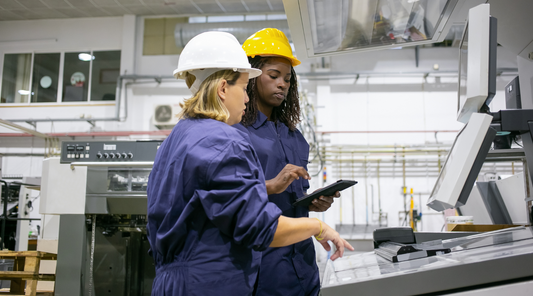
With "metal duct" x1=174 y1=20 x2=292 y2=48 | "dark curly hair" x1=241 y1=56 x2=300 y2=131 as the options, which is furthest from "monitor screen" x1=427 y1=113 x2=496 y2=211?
"metal duct" x1=174 y1=20 x2=292 y2=48

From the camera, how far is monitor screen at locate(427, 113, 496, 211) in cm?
89

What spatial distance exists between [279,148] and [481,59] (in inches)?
27.8

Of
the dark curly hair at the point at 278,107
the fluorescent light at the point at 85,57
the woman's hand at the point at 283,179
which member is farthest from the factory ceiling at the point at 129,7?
the woman's hand at the point at 283,179

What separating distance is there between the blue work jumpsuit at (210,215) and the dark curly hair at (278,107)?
1.79 ft

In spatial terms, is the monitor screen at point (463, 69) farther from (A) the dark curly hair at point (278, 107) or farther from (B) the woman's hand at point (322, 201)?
(A) the dark curly hair at point (278, 107)

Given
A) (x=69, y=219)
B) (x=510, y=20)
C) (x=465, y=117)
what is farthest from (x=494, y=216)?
(x=69, y=219)

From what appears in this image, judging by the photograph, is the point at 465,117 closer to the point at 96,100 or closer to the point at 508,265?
the point at 508,265

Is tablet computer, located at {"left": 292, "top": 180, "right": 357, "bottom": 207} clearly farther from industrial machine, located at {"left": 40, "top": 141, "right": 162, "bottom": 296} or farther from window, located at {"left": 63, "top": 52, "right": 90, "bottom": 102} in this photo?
window, located at {"left": 63, "top": 52, "right": 90, "bottom": 102}

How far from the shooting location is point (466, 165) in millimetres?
896

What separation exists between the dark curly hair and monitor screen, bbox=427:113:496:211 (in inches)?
29.5

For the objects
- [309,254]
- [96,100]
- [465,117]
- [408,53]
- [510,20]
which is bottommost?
[309,254]

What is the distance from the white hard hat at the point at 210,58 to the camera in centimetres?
105

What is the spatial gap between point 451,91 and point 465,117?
5769 millimetres

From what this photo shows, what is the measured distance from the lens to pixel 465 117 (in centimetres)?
118
